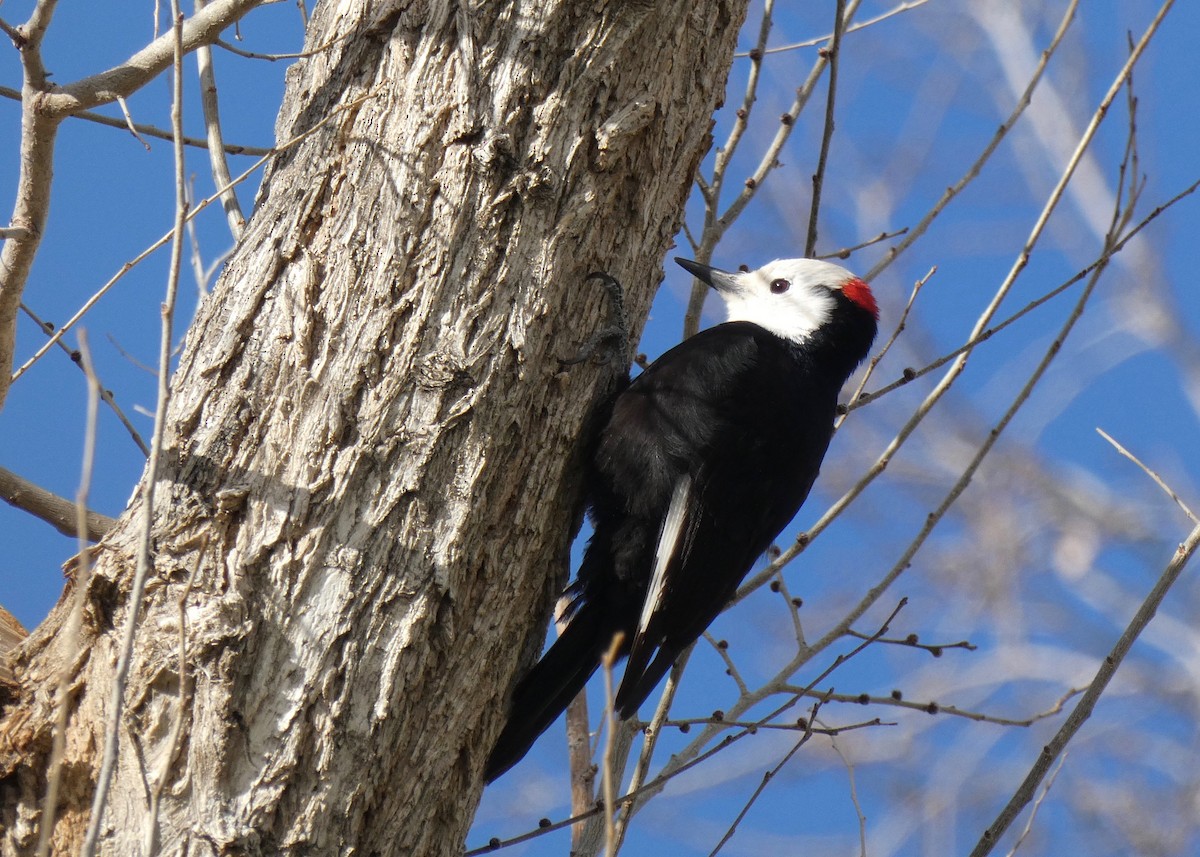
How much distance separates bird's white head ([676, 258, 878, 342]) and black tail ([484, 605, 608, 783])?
1423 millimetres

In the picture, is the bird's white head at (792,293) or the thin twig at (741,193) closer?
the thin twig at (741,193)

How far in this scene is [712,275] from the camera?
396 centimetres

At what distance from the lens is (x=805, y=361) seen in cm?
379

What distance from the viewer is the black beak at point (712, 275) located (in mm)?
3588

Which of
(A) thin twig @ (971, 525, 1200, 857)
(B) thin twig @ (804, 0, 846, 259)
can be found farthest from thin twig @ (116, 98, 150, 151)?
(A) thin twig @ (971, 525, 1200, 857)

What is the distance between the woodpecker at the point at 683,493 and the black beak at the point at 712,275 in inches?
1.1

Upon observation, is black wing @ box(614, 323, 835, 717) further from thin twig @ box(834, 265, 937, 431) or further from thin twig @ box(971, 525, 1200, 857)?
thin twig @ box(971, 525, 1200, 857)

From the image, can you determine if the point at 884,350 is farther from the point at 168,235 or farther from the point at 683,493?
→ the point at 168,235

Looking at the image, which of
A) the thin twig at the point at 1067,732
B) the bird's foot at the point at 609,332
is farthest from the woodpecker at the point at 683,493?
the thin twig at the point at 1067,732

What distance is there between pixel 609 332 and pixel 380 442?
2.28 ft

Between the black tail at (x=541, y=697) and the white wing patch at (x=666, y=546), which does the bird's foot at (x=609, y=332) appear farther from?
the black tail at (x=541, y=697)

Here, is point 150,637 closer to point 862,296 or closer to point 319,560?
point 319,560

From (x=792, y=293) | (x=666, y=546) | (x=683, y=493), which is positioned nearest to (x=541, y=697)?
(x=666, y=546)

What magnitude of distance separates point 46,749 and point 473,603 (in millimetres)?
828
